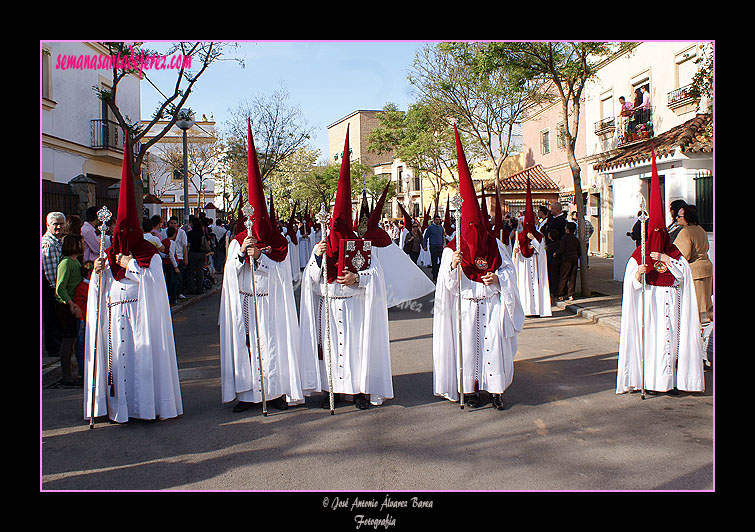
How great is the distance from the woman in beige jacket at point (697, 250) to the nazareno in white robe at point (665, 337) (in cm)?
140

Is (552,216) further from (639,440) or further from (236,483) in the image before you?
(236,483)

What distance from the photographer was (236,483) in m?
4.59

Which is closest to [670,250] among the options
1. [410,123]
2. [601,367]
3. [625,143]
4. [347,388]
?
[601,367]

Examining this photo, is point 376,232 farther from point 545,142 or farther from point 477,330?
point 545,142

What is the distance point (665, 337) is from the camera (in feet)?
22.1

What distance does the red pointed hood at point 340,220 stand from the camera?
638 centimetres

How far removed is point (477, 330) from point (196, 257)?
427 inches

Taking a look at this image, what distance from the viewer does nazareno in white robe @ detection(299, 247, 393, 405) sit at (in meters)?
6.49

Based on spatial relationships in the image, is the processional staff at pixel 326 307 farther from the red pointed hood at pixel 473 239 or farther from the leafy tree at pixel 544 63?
the leafy tree at pixel 544 63

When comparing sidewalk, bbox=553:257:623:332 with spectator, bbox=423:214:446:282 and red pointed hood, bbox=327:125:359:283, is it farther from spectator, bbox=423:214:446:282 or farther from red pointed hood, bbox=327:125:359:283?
red pointed hood, bbox=327:125:359:283

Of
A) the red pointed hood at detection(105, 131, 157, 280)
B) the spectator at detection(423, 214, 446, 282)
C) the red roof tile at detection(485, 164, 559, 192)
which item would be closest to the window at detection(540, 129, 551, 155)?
the red roof tile at detection(485, 164, 559, 192)

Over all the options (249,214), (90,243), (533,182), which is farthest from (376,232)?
(533,182)

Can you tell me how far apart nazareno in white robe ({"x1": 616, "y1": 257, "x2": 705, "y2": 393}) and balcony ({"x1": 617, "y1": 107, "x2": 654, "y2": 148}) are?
1503 cm

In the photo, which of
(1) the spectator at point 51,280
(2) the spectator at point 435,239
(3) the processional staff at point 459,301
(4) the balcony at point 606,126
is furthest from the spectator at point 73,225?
(4) the balcony at point 606,126
